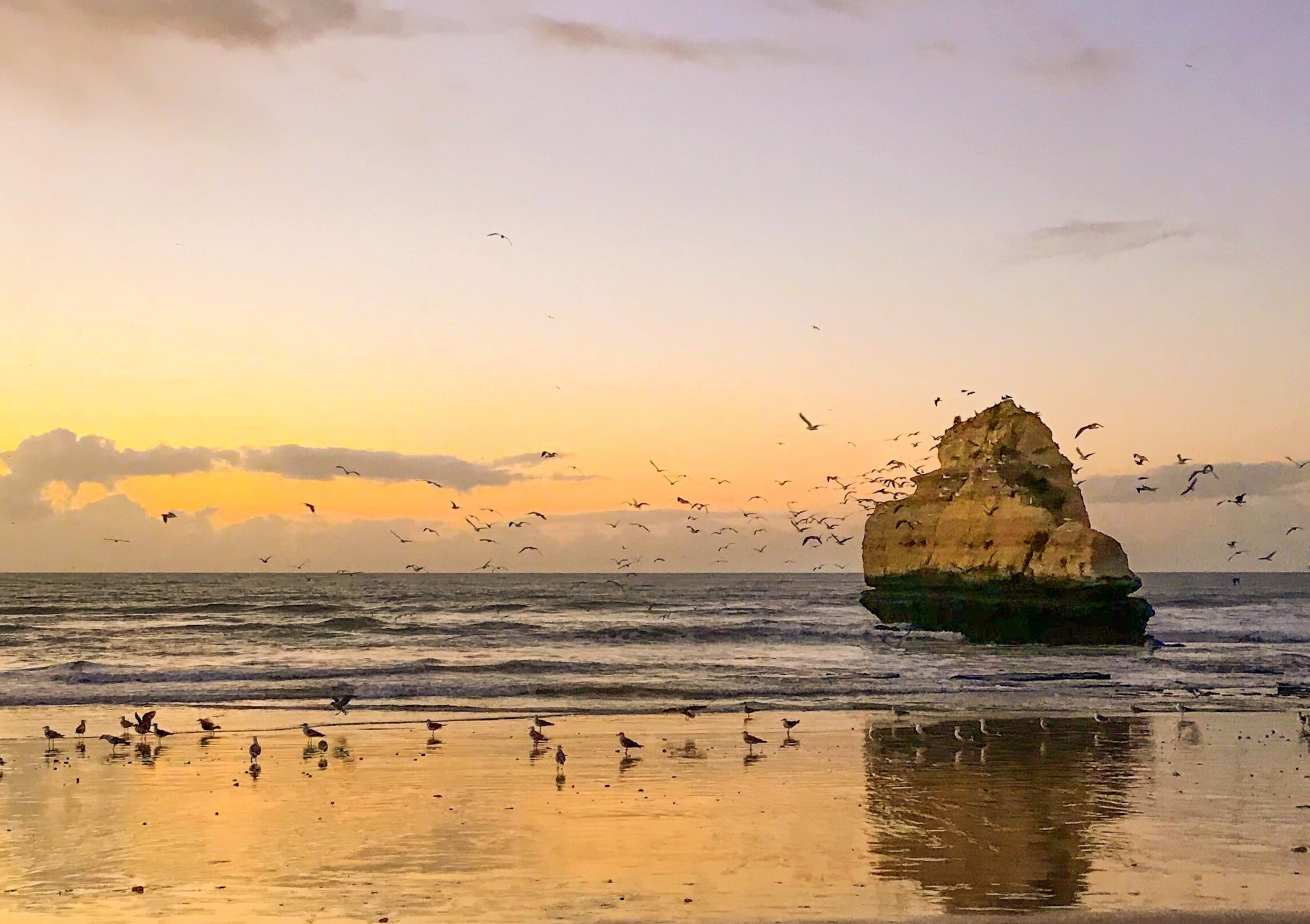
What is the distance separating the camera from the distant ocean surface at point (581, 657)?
27453 millimetres

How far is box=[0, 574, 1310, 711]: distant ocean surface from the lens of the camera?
27453 mm

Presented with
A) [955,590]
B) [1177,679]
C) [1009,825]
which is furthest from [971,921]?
[955,590]

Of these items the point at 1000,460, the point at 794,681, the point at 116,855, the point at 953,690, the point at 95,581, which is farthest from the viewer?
the point at 95,581

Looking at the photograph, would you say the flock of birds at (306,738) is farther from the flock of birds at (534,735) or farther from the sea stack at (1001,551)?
the sea stack at (1001,551)

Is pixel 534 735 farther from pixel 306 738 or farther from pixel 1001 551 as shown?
pixel 1001 551

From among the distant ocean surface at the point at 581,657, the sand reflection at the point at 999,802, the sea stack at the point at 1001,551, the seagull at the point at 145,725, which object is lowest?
the distant ocean surface at the point at 581,657

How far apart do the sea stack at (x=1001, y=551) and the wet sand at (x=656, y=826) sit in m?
24.0

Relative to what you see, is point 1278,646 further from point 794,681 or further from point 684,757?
point 684,757

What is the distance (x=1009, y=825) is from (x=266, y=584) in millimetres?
119751

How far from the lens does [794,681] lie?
31.2 meters

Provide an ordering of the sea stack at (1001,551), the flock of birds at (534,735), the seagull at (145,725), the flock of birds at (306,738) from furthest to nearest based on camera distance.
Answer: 1. the sea stack at (1001,551)
2. the seagull at (145,725)
3. the flock of birds at (534,735)
4. the flock of birds at (306,738)

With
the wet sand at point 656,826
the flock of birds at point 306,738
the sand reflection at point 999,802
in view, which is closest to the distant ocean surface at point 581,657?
Answer: the flock of birds at point 306,738

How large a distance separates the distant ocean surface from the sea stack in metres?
1.71

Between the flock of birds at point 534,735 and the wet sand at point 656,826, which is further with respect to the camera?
the flock of birds at point 534,735
